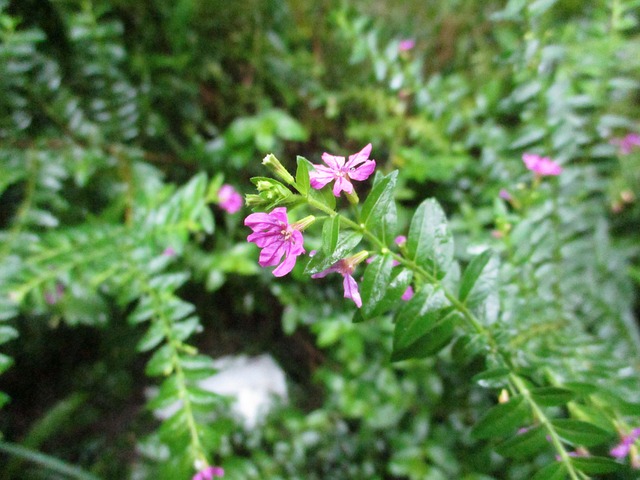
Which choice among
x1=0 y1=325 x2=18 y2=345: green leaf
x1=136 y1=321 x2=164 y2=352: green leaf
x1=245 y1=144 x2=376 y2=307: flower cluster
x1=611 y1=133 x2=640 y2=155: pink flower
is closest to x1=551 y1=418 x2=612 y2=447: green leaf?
x1=245 y1=144 x2=376 y2=307: flower cluster

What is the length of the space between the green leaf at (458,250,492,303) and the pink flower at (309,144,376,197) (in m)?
0.25

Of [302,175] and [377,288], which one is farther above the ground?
[302,175]

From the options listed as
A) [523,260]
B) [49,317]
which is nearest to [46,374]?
[49,317]

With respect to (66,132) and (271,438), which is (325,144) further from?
(271,438)

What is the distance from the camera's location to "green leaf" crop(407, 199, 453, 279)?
68cm

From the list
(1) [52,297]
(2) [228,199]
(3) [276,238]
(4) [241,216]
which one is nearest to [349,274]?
(3) [276,238]

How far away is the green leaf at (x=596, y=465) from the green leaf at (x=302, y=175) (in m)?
0.59

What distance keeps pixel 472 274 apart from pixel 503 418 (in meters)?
0.23

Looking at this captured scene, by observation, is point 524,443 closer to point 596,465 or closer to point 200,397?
point 596,465

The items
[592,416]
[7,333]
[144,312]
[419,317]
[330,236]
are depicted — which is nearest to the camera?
[330,236]

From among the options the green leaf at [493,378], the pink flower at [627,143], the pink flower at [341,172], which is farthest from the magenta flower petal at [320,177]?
the pink flower at [627,143]

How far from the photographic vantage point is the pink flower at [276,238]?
1.91 ft

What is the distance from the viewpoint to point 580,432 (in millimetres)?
698

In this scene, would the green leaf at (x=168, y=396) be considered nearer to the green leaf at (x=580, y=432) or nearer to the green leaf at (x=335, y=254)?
the green leaf at (x=335, y=254)
